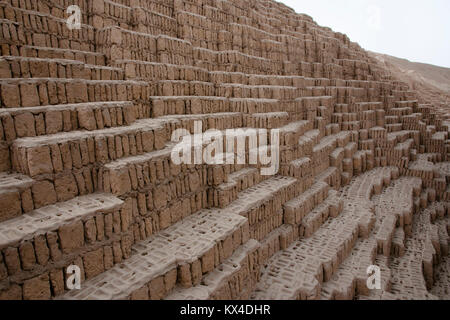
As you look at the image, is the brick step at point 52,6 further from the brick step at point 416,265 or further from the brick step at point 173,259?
the brick step at point 416,265

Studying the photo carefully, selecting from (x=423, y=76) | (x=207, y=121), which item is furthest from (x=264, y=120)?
(x=423, y=76)

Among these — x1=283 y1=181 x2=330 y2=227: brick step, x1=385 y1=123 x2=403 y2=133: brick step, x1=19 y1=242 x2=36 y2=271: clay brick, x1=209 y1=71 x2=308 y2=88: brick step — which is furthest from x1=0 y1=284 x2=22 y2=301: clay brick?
x1=385 y1=123 x2=403 y2=133: brick step

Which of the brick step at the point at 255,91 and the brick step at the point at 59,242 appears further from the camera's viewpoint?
the brick step at the point at 255,91

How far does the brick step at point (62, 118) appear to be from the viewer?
3918mm

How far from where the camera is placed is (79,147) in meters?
4.11

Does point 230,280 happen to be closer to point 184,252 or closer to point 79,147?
point 184,252

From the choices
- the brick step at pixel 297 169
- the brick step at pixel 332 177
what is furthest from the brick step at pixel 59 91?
the brick step at pixel 332 177

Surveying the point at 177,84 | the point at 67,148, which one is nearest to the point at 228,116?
the point at 177,84

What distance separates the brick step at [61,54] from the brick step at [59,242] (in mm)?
3388

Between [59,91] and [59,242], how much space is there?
8.23 feet

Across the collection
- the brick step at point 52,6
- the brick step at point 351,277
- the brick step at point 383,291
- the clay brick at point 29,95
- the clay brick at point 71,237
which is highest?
the brick step at point 52,6

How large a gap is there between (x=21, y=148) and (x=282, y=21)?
1481 cm

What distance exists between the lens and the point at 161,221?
4.82 m

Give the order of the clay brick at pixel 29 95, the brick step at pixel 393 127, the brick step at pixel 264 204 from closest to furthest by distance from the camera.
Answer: the clay brick at pixel 29 95 → the brick step at pixel 264 204 → the brick step at pixel 393 127
